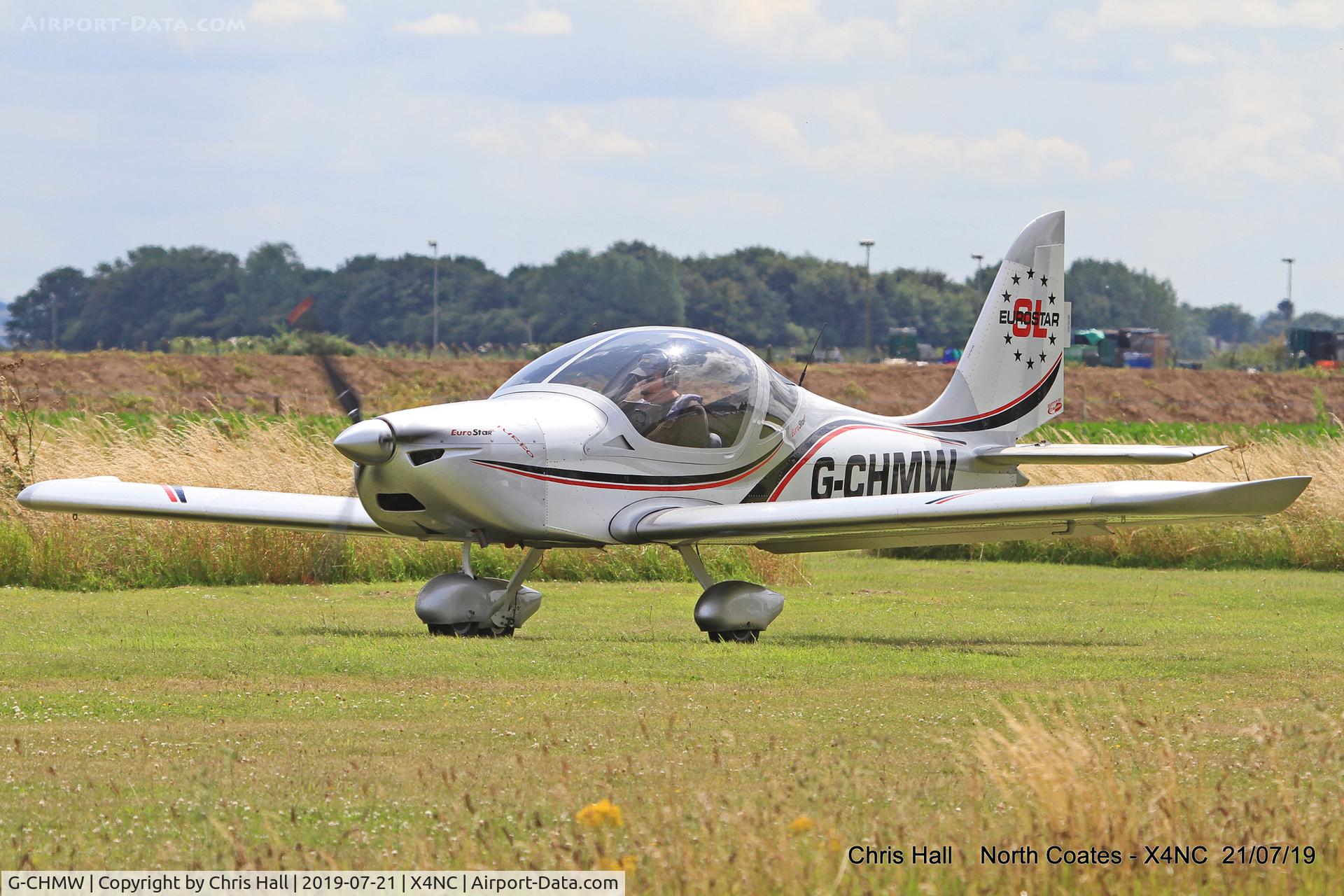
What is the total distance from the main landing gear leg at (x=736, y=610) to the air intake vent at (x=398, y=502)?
2.16m

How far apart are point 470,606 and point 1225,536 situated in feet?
39.7

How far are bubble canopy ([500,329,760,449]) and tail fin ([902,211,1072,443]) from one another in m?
3.47

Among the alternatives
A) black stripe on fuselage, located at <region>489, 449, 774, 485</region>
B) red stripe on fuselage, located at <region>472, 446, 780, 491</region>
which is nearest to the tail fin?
red stripe on fuselage, located at <region>472, 446, 780, 491</region>

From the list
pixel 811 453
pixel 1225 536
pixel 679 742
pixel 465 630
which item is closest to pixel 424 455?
pixel 465 630

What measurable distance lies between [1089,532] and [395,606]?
6395 mm

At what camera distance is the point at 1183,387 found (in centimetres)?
7794

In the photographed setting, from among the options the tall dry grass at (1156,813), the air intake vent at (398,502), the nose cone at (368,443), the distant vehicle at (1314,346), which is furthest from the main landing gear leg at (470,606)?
the distant vehicle at (1314,346)

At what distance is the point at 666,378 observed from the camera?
13.0 m

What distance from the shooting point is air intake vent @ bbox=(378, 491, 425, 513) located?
1206 cm

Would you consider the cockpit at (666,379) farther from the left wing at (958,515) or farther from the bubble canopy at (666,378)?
the left wing at (958,515)

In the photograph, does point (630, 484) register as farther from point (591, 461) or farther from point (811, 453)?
point (811, 453)

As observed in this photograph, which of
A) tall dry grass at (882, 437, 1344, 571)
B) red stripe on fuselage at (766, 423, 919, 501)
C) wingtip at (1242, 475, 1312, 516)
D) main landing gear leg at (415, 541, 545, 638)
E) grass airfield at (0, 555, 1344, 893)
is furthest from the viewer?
tall dry grass at (882, 437, 1344, 571)

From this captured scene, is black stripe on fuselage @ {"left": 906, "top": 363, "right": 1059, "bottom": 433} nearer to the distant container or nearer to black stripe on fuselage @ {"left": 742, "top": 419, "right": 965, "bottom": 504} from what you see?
black stripe on fuselage @ {"left": 742, "top": 419, "right": 965, "bottom": 504}

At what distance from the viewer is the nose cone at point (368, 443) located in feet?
38.0
